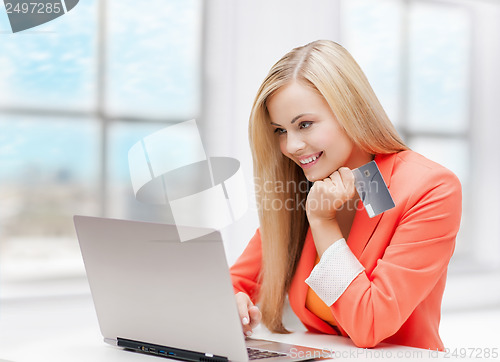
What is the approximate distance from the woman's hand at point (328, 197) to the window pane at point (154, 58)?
1.42m

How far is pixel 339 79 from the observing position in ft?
4.72

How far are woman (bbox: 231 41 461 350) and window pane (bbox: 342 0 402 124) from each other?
2008 millimetres

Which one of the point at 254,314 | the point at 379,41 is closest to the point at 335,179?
the point at 254,314

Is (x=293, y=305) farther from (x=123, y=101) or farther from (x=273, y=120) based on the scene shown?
(x=123, y=101)

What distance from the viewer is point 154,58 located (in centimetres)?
269

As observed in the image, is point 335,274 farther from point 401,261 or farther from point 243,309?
point 243,309

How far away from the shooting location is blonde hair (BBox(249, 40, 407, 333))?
1438mm

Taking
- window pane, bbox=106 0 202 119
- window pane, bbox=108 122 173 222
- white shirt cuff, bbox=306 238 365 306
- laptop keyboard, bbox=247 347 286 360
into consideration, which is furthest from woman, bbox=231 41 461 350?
window pane, bbox=106 0 202 119

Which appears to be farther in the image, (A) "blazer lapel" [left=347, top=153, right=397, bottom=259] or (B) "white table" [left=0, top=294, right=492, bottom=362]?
(A) "blazer lapel" [left=347, top=153, right=397, bottom=259]

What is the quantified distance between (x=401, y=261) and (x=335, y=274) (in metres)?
0.15

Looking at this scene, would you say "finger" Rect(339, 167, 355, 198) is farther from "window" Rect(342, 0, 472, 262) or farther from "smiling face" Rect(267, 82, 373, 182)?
"window" Rect(342, 0, 472, 262)

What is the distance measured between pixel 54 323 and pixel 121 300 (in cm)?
125

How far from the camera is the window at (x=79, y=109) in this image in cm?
240

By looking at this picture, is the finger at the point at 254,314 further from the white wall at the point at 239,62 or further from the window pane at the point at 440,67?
the window pane at the point at 440,67
